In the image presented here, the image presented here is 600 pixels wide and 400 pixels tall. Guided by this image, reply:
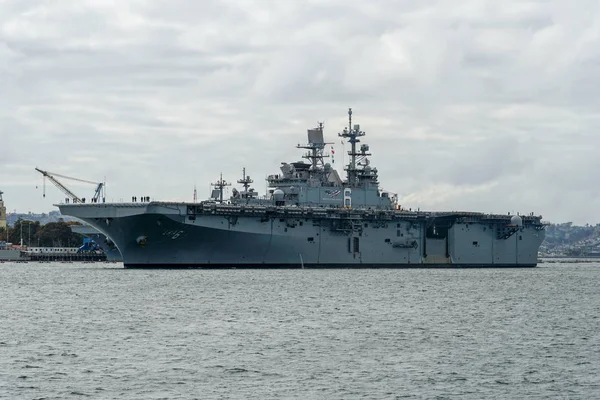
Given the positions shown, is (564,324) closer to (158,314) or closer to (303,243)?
(158,314)

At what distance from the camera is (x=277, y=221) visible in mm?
64688

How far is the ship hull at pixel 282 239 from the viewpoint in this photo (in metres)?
60.8

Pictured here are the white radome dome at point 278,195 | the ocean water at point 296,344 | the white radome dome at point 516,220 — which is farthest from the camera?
the white radome dome at point 516,220

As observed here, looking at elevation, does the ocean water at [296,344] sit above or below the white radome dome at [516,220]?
below

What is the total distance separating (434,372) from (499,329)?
28.6ft

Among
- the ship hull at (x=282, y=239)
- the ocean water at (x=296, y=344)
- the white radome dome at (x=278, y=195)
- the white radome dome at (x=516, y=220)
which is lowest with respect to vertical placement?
the ocean water at (x=296, y=344)

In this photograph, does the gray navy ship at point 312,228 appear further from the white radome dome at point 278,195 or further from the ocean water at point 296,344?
the ocean water at point 296,344

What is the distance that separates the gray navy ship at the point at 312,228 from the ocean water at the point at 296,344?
12.9 metres

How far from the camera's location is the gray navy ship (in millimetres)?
61188

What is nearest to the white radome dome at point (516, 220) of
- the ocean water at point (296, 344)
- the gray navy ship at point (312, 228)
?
the gray navy ship at point (312, 228)

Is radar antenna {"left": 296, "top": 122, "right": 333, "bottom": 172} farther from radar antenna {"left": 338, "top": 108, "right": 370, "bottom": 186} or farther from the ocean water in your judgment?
the ocean water

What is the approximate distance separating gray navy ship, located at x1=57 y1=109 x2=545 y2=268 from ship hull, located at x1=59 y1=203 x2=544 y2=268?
0.07 m

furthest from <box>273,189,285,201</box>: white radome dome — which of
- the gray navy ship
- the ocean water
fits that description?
the ocean water

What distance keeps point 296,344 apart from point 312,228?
39408 mm
